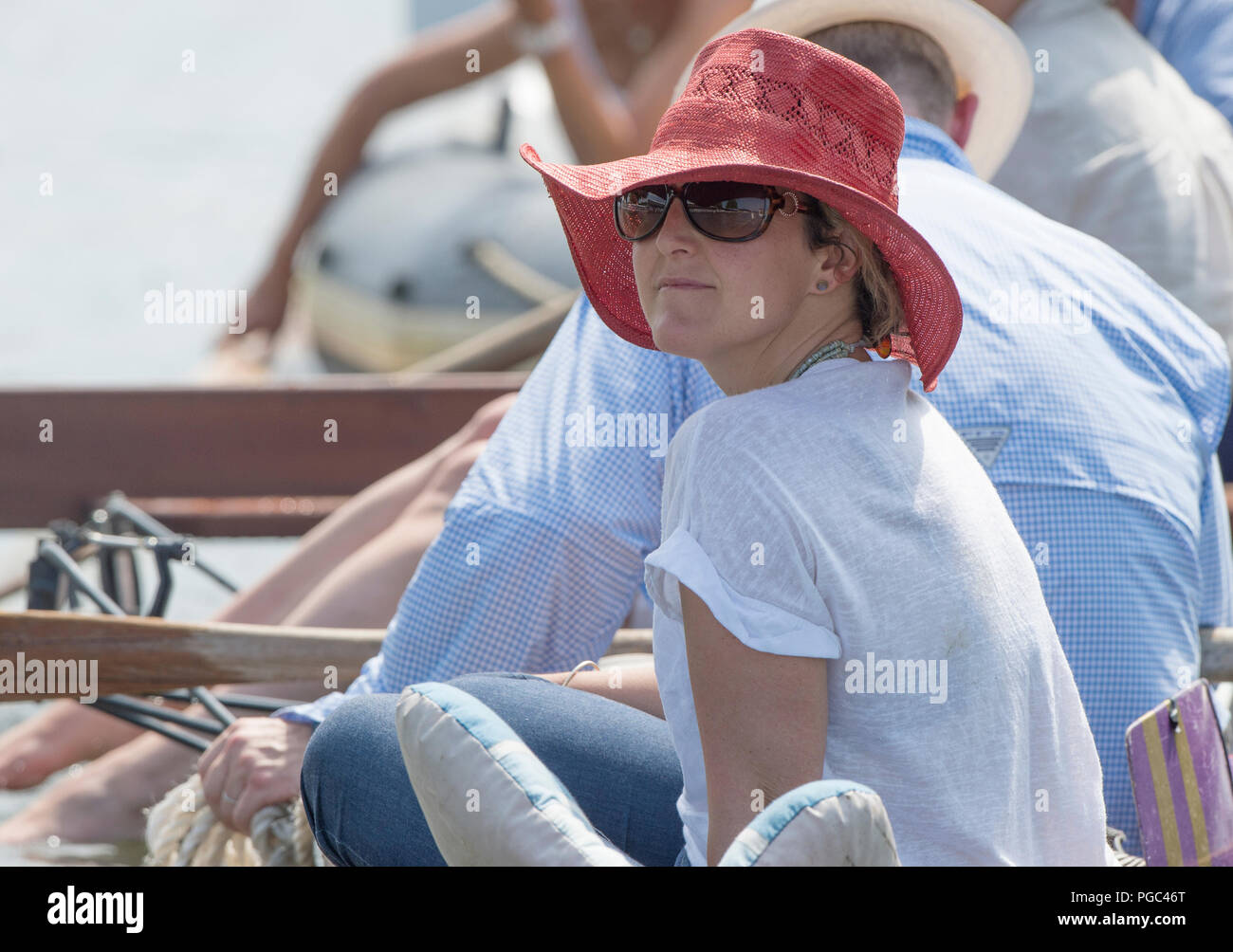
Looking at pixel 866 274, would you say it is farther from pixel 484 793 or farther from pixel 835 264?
pixel 484 793

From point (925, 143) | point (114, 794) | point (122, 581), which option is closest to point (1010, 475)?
point (925, 143)

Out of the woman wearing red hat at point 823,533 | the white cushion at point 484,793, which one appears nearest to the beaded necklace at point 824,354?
the woman wearing red hat at point 823,533

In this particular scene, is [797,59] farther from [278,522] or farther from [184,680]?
[278,522]

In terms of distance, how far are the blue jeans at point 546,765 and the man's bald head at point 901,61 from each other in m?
0.68

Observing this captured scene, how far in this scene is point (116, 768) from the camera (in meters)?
1.83

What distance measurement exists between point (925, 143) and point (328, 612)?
827 mm

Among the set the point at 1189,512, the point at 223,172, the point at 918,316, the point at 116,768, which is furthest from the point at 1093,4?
the point at 223,172

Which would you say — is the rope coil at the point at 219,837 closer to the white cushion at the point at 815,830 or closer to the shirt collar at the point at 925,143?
the white cushion at the point at 815,830

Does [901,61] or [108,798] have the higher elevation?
[901,61]

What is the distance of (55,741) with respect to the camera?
2.00m

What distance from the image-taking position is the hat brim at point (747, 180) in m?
0.81

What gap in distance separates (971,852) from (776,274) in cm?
32

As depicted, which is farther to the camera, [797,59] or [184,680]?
[184,680]
